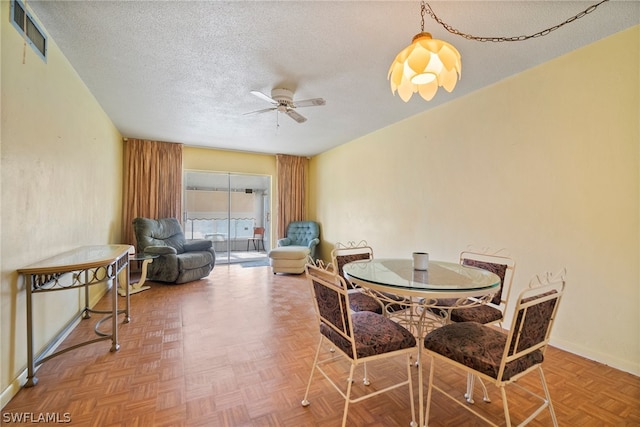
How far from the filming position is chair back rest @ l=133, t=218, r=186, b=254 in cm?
452

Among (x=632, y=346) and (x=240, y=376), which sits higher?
(x=632, y=346)

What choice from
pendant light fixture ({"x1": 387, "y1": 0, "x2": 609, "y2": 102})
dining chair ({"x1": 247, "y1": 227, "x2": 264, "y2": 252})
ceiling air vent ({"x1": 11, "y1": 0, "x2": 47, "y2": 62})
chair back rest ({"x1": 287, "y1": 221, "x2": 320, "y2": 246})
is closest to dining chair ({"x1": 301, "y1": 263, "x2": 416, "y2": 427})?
pendant light fixture ({"x1": 387, "y1": 0, "x2": 609, "y2": 102})

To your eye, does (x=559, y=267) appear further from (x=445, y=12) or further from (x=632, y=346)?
(x=445, y=12)

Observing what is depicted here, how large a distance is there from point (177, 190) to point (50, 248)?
3.39 meters

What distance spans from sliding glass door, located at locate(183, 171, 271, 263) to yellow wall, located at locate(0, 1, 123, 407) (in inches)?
112

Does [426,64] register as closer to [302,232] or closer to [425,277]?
[425,277]

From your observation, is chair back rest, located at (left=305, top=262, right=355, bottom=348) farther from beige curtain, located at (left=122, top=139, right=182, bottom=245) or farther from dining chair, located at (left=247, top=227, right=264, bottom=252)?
dining chair, located at (left=247, top=227, right=264, bottom=252)

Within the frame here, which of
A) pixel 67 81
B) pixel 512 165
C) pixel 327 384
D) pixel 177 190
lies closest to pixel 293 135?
pixel 177 190

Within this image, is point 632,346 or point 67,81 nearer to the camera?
point 632,346

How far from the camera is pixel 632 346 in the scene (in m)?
2.04

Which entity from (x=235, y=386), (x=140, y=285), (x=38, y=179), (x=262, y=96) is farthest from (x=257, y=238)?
(x=235, y=386)

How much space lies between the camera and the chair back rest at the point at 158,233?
4516 mm

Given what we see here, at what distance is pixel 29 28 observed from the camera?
72.1 inches

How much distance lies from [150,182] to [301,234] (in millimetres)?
3102
